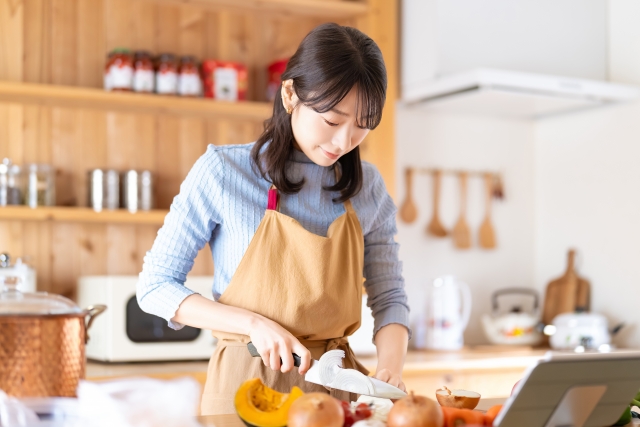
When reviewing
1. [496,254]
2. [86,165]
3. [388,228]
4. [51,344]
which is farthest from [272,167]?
[496,254]

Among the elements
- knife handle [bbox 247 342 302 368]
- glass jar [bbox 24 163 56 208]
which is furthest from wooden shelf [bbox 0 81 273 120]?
knife handle [bbox 247 342 302 368]

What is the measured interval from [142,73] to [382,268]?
144cm

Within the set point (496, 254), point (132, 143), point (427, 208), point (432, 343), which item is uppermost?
point (132, 143)

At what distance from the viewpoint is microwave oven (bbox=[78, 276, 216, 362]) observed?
7.29 ft

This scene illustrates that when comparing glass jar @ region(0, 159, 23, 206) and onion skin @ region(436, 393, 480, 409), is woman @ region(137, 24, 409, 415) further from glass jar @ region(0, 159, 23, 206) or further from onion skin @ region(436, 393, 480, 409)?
glass jar @ region(0, 159, 23, 206)

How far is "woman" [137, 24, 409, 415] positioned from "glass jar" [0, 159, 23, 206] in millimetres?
1319

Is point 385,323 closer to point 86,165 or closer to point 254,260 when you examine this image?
point 254,260

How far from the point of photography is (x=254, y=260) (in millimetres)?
1192

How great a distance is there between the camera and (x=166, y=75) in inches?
99.3

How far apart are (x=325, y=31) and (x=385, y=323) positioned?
486 mm

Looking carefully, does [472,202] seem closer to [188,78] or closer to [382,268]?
[188,78]

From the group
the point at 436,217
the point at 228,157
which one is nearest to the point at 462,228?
the point at 436,217

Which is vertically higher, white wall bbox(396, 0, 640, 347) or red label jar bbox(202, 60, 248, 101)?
red label jar bbox(202, 60, 248, 101)

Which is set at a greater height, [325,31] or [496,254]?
[325,31]
